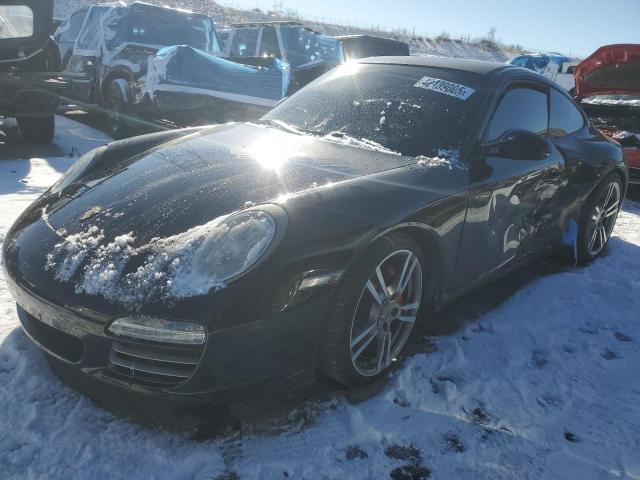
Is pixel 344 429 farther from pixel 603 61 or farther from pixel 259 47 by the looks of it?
pixel 259 47

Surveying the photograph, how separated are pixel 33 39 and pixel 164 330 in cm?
639

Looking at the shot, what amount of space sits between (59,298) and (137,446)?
1.91 feet

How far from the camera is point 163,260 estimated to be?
6.01 ft

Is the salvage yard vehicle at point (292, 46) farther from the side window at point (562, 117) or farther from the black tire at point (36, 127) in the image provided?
the side window at point (562, 117)

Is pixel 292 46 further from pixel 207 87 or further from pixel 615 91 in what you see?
pixel 615 91

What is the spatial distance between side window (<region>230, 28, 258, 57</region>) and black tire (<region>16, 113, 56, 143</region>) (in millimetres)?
5147

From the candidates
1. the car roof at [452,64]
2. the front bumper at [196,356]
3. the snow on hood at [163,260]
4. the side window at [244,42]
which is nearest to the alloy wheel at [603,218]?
the car roof at [452,64]

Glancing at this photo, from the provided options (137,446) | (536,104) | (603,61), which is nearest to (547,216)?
(536,104)

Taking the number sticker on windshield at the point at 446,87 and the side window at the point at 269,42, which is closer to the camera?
the number sticker on windshield at the point at 446,87

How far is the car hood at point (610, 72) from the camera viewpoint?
6.20 meters

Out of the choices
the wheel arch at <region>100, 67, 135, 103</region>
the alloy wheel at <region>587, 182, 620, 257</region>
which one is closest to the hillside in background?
the wheel arch at <region>100, 67, 135, 103</region>

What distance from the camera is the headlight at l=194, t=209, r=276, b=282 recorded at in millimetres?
1775

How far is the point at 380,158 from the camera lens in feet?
8.23

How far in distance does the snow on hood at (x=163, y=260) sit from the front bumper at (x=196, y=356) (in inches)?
4.8
